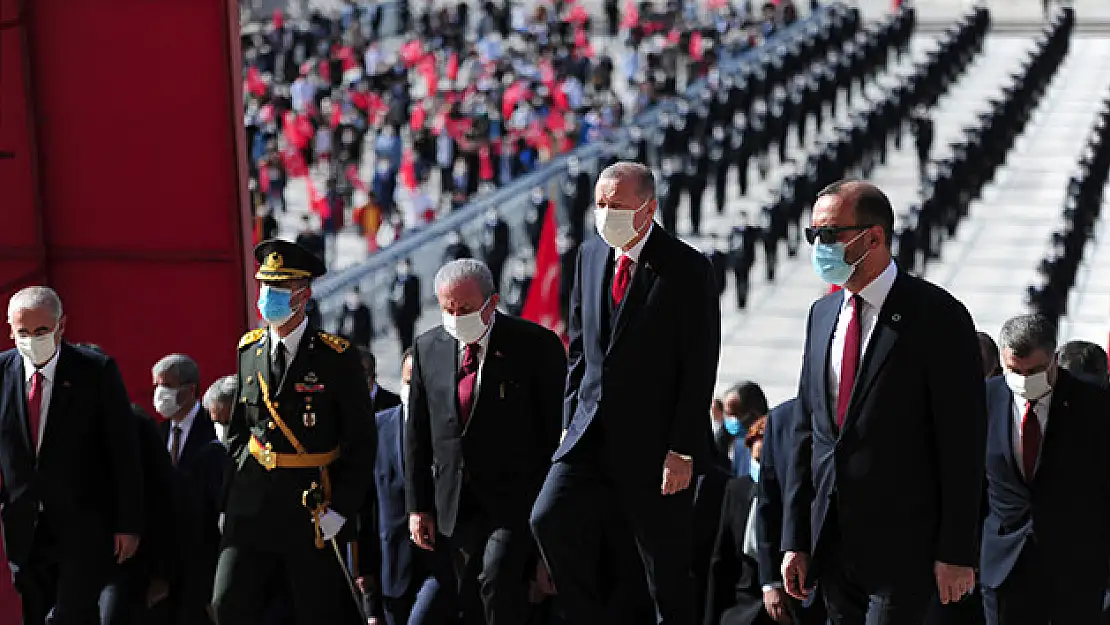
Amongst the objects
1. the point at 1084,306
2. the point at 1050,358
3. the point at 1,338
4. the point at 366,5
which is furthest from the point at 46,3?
the point at 366,5

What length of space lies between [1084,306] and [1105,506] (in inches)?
516

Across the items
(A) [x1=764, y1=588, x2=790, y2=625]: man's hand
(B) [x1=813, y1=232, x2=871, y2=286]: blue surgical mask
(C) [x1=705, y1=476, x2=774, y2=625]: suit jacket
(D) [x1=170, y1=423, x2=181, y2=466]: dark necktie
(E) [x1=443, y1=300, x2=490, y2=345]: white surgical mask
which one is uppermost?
(B) [x1=813, y1=232, x2=871, y2=286]: blue surgical mask

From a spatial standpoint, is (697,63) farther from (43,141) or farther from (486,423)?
(486,423)

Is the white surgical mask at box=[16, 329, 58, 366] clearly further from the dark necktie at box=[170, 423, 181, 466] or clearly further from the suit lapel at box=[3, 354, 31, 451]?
the dark necktie at box=[170, 423, 181, 466]

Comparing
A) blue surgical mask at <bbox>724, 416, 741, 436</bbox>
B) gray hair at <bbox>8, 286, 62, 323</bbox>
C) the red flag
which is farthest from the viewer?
the red flag

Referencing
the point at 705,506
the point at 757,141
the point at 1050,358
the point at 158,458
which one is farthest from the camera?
the point at 757,141

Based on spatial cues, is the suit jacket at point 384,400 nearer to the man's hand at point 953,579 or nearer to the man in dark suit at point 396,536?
the man in dark suit at point 396,536

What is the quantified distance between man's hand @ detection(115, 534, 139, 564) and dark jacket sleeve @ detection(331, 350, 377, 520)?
741 millimetres

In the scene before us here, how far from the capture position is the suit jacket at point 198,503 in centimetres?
683

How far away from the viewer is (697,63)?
31.6 meters

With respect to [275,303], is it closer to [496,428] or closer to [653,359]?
[496,428]

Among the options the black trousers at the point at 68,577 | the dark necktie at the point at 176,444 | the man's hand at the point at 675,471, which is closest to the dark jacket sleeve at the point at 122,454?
the black trousers at the point at 68,577

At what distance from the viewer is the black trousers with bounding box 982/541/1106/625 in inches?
246

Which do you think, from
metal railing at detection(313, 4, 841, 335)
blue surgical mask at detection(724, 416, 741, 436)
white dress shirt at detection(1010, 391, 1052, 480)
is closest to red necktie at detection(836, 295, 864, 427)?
white dress shirt at detection(1010, 391, 1052, 480)
